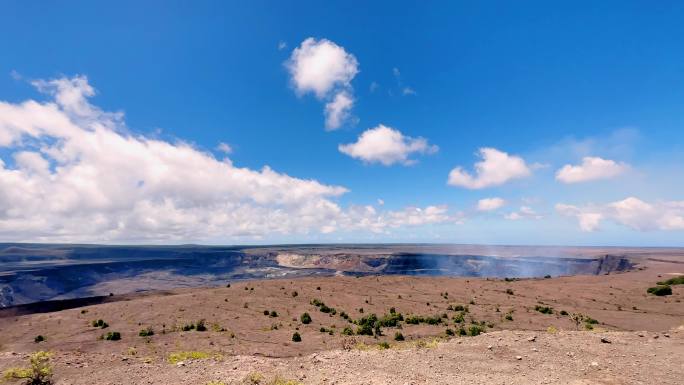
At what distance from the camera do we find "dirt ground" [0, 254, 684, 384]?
16.7m

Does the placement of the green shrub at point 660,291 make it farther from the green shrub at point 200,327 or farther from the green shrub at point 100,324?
the green shrub at point 100,324

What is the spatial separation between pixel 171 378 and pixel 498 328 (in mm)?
27305

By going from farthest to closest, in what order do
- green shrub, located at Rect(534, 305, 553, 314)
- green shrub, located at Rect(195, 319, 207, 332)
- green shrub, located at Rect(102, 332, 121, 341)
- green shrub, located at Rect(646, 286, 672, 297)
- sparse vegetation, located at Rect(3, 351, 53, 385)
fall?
green shrub, located at Rect(646, 286, 672, 297) < green shrub, located at Rect(534, 305, 553, 314) < green shrub, located at Rect(195, 319, 207, 332) < green shrub, located at Rect(102, 332, 121, 341) < sparse vegetation, located at Rect(3, 351, 53, 385)

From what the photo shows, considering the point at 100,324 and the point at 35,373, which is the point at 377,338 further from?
the point at 100,324

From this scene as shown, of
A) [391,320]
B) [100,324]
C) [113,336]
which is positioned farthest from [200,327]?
[391,320]

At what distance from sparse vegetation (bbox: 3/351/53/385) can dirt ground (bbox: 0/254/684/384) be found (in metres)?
0.70

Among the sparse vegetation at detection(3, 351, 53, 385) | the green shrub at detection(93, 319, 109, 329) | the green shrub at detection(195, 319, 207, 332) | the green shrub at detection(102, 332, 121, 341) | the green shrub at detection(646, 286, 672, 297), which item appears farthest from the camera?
the green shrub at detection(646, 286, 672, 297)

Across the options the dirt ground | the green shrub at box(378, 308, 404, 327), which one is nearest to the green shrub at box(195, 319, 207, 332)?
the dirt ground

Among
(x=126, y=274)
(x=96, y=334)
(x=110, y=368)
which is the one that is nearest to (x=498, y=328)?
(x=110, y=368)

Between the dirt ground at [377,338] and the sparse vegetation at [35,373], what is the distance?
70 cm

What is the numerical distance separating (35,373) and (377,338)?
71.1 feet

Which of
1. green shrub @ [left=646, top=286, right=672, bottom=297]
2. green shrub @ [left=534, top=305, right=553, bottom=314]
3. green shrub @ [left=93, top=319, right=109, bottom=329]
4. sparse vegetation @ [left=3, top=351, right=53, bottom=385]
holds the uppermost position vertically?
sparse vegetation @ [left=3, top=351, right=53, bottom=385]

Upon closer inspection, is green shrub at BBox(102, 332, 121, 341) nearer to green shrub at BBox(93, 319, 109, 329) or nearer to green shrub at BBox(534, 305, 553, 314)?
green shrub at BBox(93, 319, 109, 329)

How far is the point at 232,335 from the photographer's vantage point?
99.2 ft
